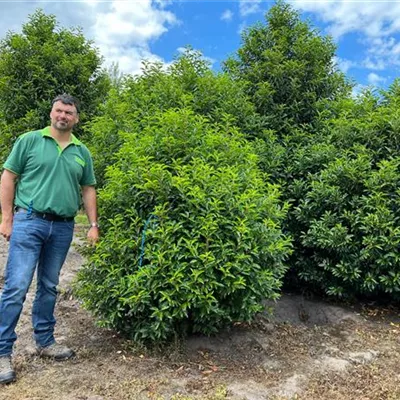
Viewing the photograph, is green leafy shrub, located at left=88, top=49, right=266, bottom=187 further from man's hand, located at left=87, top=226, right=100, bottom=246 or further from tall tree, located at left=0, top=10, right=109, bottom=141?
tall tree, located at left=0, top=10, right=109, bottom=141

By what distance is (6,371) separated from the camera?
132 inches

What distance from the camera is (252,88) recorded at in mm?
6156

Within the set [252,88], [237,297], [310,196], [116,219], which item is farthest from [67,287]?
[252,88]

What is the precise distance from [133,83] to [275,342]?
3.36 metres

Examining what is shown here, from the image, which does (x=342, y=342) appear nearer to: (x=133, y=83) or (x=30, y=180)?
(x=30, y=180)

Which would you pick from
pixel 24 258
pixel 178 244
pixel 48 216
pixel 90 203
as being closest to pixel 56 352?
pixel 24 258

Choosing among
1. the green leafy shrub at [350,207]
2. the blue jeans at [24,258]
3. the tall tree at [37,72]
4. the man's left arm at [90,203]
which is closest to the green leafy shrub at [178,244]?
the man's left arm at [90,203]

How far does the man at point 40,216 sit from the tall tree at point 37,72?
359 centimetres

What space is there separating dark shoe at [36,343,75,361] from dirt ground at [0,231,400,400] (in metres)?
0.05

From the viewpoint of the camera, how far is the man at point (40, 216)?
3467 mm

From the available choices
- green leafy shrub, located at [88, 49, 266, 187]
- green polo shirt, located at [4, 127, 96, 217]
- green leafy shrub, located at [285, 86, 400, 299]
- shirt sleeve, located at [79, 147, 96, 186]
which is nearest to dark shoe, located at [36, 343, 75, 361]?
green polo shirt, located at [4, 127, 96, 217]

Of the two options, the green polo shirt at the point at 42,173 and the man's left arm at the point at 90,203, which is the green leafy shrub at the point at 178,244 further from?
the green polo shirt at the point at 42,173

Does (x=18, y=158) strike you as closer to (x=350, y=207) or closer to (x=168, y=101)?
(x=168, y=101)

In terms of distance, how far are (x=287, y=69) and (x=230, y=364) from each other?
3.88 metres
